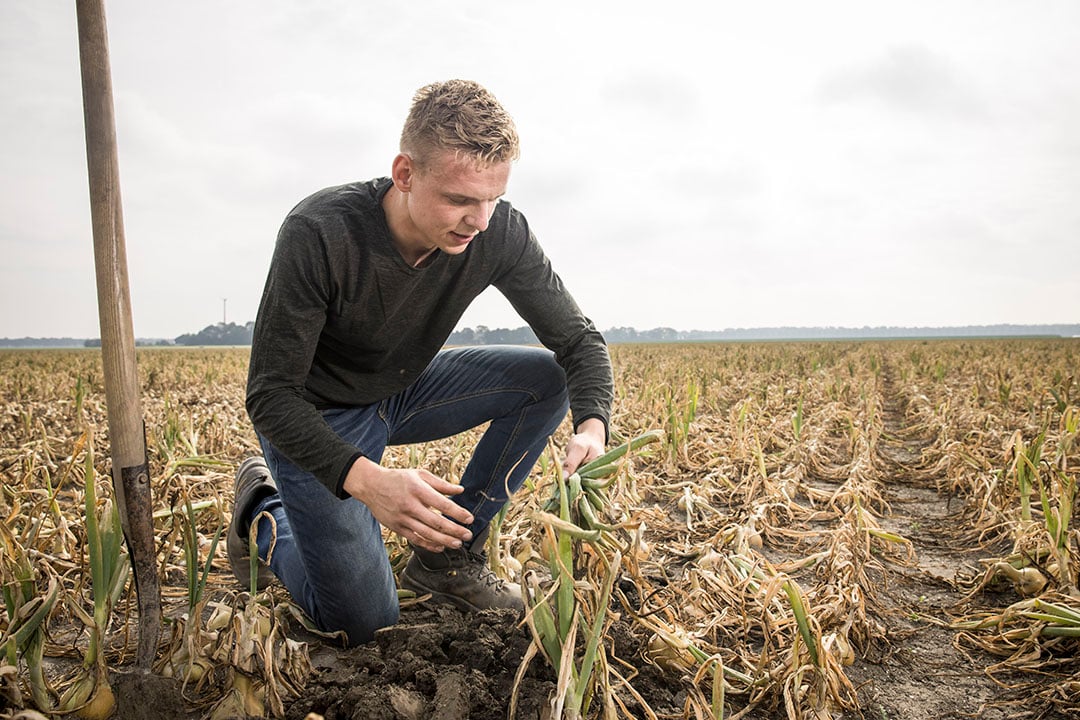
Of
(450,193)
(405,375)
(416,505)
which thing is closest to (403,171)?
(450,193)

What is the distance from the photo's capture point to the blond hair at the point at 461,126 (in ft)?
6.53

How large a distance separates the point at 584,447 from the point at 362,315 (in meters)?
0.88

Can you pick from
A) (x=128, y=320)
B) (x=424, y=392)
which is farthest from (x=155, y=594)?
(x=424, y=392)

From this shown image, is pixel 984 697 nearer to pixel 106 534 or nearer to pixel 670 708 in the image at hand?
pixel 670 708

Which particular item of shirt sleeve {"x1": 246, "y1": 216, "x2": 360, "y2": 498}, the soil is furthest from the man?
the soil

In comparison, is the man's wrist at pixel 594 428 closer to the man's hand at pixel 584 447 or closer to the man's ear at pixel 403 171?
the man's hand at pixel 584 447

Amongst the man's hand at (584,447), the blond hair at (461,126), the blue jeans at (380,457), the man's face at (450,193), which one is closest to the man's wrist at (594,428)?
the man's hand at (584,447)

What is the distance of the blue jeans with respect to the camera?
7.27 feet

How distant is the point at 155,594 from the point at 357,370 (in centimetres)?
91

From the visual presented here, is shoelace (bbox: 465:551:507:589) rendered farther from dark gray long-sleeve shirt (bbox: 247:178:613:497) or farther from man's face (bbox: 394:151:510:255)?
man's face (bbox: 394:151:510:255)

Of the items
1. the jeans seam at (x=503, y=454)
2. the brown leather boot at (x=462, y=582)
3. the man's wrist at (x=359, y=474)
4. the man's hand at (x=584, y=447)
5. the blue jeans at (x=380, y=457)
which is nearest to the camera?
the man's wrist at (x=359, y=474)

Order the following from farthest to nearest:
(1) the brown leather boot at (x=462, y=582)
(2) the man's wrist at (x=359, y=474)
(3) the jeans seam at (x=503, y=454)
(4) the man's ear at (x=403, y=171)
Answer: (3) the jeans seam at (x=503, y=454)
(1) the brown leather boot at (x=462, y=582)
(4) the man's ear at (x=403, y=171)
(2) the man's wrist at (x=359, y=474)

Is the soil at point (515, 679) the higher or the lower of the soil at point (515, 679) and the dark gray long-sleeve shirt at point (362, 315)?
the lower

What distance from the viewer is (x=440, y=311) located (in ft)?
8.43
